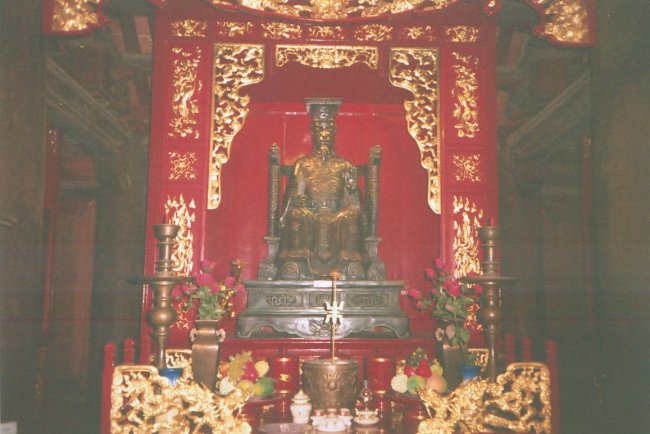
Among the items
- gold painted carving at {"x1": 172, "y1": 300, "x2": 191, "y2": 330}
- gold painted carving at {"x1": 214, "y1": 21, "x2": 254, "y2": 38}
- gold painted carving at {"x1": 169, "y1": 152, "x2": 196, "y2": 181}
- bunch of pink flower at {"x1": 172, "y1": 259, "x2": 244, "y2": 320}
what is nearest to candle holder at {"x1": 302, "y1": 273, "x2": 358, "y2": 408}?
bunch of pink flower at {"x1": 172, "y1": 259, "x2": 244, "y2": 320}

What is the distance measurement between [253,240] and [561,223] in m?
4.44

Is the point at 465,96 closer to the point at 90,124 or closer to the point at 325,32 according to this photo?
the point at 325,32

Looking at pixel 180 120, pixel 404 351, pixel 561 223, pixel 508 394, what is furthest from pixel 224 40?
pixel 561 223

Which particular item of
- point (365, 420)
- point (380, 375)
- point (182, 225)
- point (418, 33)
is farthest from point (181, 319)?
point (418, 33)

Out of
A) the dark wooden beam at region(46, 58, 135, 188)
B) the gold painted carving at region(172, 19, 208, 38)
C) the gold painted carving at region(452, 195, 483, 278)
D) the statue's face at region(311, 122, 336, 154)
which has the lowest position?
the gold painted carving at region(452, 195, 483, 278)

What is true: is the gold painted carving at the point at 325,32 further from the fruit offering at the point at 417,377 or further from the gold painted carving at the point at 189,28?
the fruit offering at the point at 417,377

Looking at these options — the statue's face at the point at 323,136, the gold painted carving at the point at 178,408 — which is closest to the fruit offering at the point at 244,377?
the gold painted carving at the point at 178,408

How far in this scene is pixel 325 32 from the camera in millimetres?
4414

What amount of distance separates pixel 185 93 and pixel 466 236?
2.07 meters

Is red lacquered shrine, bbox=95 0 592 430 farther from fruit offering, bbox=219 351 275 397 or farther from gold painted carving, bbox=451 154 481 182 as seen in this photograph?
fruit offering, bbox=219 351 275 397

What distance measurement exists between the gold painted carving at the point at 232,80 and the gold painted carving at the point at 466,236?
1553mm

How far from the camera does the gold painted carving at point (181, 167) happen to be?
4.20 m

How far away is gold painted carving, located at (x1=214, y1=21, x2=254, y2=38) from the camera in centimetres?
438

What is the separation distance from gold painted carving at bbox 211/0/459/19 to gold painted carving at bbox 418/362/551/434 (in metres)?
2.46
